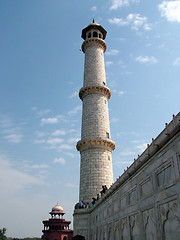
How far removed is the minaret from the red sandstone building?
641 inches

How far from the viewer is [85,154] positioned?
24141 millimetres

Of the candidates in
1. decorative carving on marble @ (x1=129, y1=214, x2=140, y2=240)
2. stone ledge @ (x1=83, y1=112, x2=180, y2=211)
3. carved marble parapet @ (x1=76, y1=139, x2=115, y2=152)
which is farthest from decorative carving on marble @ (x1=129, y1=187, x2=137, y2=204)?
carved marble parapet @ (x1=76, y1=139, x2=115, y2=152)

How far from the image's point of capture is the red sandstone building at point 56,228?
35219mm

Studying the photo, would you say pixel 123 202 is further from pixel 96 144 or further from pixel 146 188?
pixel 96 144

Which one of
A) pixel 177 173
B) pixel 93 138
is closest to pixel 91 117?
pixel 93 138

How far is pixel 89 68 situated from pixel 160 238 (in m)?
23.7

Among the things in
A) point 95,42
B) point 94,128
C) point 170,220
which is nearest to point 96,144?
point 94,128

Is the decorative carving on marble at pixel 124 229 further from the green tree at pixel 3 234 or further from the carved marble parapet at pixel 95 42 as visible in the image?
the green tree at pixel 3 234

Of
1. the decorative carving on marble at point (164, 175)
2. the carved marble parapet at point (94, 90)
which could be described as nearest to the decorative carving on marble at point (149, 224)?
the decorative carving on marble at point (164, 175)

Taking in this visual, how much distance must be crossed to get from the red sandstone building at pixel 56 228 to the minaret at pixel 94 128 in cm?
1627

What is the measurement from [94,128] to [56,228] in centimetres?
2026

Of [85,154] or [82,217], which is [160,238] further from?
[85,154]

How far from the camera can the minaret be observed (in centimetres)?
2292

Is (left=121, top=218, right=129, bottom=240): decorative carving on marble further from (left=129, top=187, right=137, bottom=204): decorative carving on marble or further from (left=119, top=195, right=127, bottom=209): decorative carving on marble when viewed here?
(left=129, top=187, right=137, bottom=204): decorative carving on marble
